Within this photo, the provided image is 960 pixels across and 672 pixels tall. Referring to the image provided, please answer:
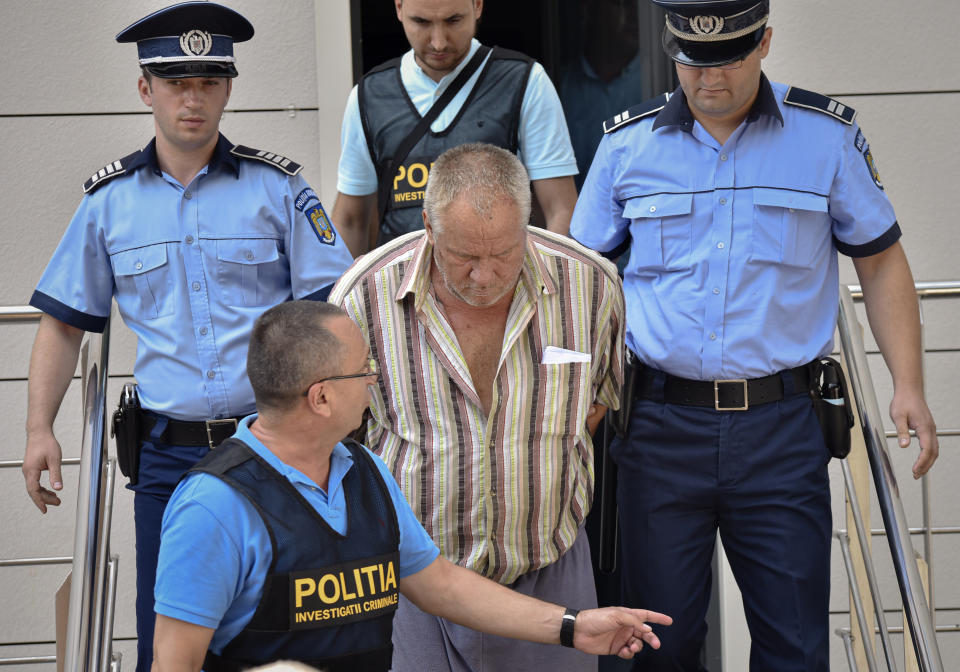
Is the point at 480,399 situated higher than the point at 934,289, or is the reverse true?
the point at 934,289

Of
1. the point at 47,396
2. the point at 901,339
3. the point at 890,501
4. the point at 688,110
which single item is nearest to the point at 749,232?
the point at 688,110

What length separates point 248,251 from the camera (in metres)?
2.64

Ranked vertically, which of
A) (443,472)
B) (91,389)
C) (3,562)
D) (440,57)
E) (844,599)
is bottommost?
(844,599)

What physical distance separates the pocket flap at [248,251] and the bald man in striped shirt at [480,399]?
1.25 feet

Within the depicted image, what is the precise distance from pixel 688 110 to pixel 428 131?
0.71 m

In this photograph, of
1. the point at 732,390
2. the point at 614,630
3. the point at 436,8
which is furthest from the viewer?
the point at 436,8

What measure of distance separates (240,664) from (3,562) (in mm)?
2039

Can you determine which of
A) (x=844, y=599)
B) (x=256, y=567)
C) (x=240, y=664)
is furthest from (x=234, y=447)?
(x=844, y=599)

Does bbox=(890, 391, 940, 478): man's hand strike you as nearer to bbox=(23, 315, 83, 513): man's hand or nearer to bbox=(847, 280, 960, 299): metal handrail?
bbox=(847, 280, 960, 299): metal handrail

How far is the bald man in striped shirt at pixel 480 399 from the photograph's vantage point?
7.42 ft

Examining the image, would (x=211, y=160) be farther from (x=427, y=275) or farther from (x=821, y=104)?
(x=821, y=104)

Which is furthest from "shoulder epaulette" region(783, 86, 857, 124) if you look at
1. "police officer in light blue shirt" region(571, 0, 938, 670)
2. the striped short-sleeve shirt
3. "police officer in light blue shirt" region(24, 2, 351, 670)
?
"police officer in light blue shirt" region(24, 2, 351, 670)

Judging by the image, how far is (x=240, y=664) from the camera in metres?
1.72

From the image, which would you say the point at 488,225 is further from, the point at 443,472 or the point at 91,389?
the point at 91,389
